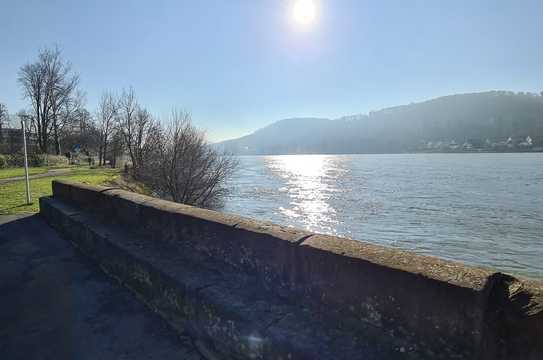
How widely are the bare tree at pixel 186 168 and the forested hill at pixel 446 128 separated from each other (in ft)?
267

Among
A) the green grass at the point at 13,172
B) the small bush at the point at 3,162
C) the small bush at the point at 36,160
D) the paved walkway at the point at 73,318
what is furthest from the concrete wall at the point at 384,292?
the small bush at the point at 36,160

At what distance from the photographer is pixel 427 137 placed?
129 m

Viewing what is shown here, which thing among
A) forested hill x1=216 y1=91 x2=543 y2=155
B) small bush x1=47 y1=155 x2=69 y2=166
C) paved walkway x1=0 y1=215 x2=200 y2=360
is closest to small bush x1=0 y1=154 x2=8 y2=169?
small bush x1=47 y1=155 x2=69 y2=166

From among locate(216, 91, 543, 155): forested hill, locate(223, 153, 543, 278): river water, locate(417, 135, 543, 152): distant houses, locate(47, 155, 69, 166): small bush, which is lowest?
locate(223, 153, 543, 278): river water

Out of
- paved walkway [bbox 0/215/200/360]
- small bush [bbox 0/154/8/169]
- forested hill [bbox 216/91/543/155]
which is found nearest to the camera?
paved walkway [bbox 0/215/200/360]

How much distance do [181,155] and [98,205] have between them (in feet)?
45.9

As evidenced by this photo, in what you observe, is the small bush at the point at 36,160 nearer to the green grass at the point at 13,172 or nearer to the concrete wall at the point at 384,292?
the green grass at the point at 13,172

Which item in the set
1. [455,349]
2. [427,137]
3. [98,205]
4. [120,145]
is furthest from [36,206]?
[427,137]

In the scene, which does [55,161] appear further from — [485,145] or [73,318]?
[485,145]

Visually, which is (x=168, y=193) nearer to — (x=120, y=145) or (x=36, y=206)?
(x=36, y=206)

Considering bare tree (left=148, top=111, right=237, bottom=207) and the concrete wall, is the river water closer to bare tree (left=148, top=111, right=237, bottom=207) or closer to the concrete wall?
bare tree (left=148, top=111, right=237, bottom=207)

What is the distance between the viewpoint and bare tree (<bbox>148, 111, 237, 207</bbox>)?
19.4 metres

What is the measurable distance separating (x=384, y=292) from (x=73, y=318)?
10.5ft

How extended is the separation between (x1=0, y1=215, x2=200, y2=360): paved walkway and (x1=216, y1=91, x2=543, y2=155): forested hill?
97.5 metres
